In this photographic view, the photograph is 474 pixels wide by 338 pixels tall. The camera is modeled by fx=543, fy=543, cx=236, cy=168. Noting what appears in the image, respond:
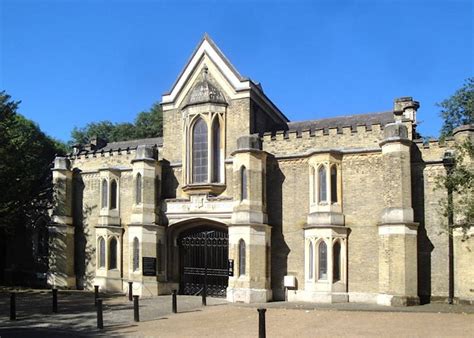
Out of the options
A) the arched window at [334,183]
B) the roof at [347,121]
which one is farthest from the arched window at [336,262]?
the roof at [347,121]

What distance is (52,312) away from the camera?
19703 mm

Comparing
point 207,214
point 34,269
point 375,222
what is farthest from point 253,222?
point 34,269

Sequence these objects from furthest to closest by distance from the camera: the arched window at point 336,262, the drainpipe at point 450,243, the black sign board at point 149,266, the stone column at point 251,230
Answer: the black sign board at point 149,266 < the stone column at point 251,230 < the arched window at point 336,262 < the drainpipe at point 450,243

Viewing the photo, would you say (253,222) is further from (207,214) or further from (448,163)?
(448,163)

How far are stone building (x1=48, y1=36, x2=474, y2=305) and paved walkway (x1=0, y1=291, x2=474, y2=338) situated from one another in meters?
1.77

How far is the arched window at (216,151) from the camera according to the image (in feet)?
83.7

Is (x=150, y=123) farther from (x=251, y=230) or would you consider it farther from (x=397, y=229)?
(x=397, y=229)

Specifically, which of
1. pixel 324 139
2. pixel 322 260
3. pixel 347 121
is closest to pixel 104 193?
pixel 324 139

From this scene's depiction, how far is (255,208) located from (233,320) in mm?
6546

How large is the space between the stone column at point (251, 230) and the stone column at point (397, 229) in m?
4.79

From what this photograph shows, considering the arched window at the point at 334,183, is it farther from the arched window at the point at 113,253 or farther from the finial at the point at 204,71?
the arched window at the point at 113,253

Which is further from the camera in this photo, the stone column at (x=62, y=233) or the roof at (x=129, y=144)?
the roof at (x=129, y=144)

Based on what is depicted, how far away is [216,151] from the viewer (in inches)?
1010

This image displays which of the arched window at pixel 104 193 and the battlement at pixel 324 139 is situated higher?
the battlement at pixel 324 139
